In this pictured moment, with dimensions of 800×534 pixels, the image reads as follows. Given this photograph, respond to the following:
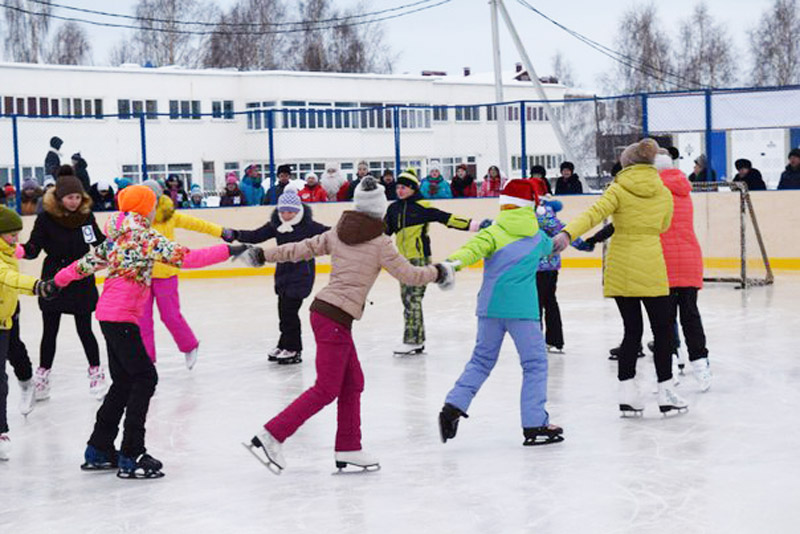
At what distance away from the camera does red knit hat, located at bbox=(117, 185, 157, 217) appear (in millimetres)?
6004

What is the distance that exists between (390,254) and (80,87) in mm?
35782

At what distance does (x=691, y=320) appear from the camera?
7742 millimetres

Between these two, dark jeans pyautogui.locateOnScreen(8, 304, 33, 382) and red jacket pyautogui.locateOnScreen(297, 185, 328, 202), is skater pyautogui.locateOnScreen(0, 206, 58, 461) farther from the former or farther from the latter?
red jacket pyautogui.locateOnScreen(297, 185, 328, 202)

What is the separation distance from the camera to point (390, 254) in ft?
19.7

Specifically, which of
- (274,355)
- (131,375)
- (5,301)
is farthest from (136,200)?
(274,355)

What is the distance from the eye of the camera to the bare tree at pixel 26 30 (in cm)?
5275

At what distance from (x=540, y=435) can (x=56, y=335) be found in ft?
10.3

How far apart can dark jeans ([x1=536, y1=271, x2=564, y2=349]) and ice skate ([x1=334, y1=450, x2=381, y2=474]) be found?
3.41m

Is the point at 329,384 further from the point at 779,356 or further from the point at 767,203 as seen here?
the point at 767,203

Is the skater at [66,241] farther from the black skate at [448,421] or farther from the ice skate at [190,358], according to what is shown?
the black skate at [448,421]

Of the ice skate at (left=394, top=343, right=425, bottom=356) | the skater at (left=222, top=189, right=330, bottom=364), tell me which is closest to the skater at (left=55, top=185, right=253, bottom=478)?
the skater at (left=222, top=189, right=330, bottom=364)

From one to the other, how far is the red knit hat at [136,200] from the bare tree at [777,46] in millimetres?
49138

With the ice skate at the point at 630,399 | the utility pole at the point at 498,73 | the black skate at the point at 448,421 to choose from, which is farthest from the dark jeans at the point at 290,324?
the utility pole at the point at 498,73

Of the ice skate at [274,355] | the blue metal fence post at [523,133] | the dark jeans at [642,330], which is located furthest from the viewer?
the blue metal fence post at [523,133]
